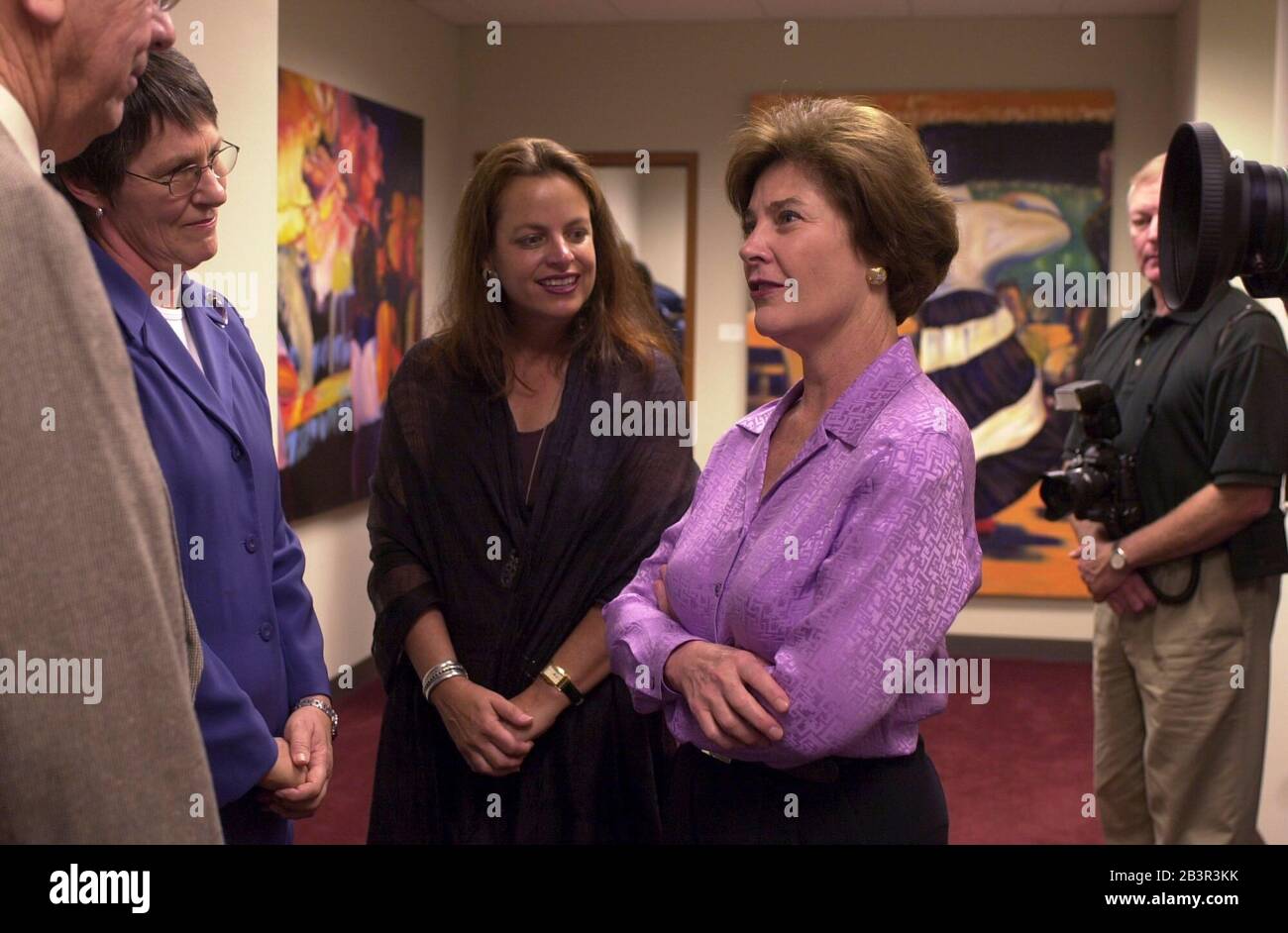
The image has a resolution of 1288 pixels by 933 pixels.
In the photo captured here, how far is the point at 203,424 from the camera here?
1.54 metres

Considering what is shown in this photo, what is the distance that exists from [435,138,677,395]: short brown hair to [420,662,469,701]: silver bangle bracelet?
443 mm

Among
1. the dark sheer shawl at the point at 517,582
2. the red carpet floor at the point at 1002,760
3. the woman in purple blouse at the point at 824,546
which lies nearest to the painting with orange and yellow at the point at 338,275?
the red carpet floor at the point at 1002,760

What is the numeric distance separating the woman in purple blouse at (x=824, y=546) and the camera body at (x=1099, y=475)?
133 centimetres

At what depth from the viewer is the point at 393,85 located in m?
5.60

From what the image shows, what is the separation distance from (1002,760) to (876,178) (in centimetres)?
361

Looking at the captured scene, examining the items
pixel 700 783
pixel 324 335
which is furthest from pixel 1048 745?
pixel 700 783

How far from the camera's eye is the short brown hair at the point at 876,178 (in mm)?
1490

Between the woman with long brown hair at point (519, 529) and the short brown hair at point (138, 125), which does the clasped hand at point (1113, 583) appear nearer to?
the woman with long brown hair at point (519, 529)

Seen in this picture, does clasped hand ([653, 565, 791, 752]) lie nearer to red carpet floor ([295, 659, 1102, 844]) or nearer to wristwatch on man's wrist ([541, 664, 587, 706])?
wristwatch on man's wrist ([541, 664, 587, 706])

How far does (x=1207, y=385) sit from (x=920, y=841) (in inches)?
66.4

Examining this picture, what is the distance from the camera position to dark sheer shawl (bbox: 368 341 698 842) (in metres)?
1.93

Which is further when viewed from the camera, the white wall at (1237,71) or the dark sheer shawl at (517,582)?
the white wall at (1237,71)

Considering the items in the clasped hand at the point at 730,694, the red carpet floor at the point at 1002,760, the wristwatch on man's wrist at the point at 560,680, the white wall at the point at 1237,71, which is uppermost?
the white wall at the point at 1237,71

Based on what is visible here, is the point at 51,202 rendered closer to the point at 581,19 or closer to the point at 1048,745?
the point at 1048,745
